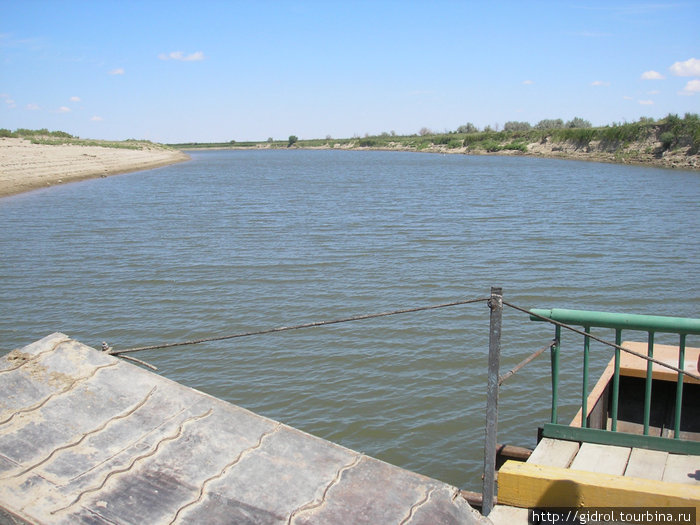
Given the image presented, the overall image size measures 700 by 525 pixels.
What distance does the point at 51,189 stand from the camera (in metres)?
32.4

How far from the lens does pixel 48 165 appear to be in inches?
1464

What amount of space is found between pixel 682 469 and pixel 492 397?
126cm

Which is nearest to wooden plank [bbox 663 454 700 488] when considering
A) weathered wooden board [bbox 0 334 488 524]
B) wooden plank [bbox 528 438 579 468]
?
wooden plank [bbox 528 438 579 468]

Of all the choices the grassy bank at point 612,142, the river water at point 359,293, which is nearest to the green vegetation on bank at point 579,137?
the grassy bank at point 612,142

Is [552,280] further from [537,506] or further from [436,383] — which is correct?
[537,506]

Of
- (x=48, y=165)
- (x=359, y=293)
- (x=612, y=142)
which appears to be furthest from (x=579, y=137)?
(x=359, y=293)

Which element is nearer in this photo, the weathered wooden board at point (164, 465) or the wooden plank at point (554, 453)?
the weathered wooden board at point (164, 465)

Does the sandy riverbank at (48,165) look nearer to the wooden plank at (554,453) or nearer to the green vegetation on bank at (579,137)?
the wooden plank at (554,453)

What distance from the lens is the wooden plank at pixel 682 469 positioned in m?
3.73

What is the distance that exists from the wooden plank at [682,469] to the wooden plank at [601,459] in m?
0.24

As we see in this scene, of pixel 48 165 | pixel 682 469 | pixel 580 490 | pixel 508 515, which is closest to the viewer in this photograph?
pixel 580 490

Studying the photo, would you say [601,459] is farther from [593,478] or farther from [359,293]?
[359,293]

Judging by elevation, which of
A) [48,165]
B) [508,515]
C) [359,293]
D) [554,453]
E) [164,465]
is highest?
[48,165]

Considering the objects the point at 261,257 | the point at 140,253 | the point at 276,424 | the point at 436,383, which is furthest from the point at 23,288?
the point at 276,424
